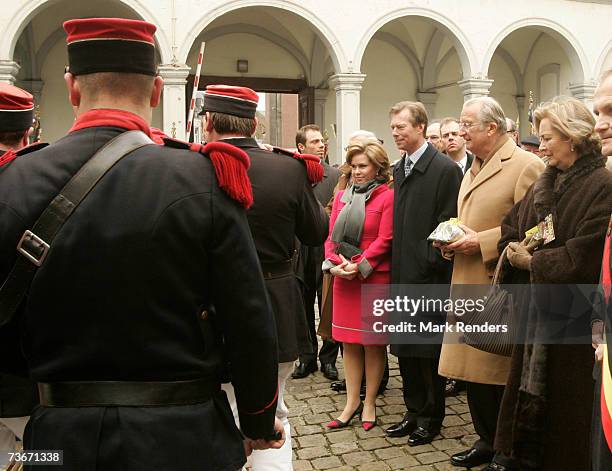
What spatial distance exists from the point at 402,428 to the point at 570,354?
1628 mm

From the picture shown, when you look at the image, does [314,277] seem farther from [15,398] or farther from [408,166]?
[15,398]

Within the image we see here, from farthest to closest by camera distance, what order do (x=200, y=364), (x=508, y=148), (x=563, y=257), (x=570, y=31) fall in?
(x=570, y=31) → (x=508, y=148) → (x=563, y=257) → (x=200, y=364)

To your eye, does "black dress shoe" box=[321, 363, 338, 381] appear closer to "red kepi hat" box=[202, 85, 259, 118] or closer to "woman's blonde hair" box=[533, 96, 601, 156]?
"red kepi hat" box=[202, 85, 259, 118]

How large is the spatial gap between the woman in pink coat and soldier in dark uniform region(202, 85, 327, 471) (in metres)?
0.99

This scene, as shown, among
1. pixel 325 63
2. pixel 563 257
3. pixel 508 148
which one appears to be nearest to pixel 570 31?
pixel 325 63

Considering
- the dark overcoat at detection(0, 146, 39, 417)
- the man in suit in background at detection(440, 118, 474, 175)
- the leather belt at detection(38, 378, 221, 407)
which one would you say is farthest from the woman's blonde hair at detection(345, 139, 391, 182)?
the leather belt at detection(38, 378, 221, 407)

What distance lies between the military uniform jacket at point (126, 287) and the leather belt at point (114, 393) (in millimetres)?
16

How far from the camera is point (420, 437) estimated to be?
4262mm

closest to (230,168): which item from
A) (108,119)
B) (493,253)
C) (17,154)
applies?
(108,119)

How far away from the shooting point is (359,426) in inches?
180

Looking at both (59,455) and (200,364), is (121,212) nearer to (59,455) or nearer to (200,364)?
(200,364)

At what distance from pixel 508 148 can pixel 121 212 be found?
113 inches

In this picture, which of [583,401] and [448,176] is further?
[448,176]

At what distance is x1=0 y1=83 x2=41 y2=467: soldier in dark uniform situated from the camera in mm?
2365
